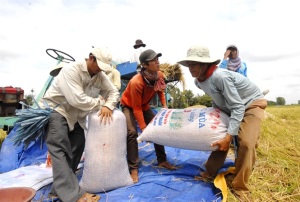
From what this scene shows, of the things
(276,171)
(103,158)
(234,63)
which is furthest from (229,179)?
(234,63)

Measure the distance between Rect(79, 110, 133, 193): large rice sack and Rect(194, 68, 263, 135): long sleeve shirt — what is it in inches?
40.1

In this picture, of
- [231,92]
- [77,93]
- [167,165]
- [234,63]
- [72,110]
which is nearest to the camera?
[231,92]

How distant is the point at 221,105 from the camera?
2.47 metres

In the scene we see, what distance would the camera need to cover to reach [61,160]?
234 centimetres

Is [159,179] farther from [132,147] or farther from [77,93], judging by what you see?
[77,93]

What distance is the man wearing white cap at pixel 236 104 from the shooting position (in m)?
2.21

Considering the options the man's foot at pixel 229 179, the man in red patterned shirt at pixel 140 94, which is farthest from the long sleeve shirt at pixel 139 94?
the man's foot at pixel 229 179

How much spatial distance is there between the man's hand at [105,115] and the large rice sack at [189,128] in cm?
48

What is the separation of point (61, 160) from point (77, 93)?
2.14 ft

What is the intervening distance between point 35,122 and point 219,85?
1853 millimetres

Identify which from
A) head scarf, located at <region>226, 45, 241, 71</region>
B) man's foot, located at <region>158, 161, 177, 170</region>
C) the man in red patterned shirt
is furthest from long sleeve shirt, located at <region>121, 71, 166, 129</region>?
head scarf, located at <region>226, 45, 241, 71</region>

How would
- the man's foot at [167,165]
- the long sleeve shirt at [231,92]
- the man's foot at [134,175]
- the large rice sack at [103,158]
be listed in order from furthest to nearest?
1. the man's foot at [167,165]
2. the man's foot at [134,175]
3. the large rice sack at [103,158]
4. the long sleeve shirt at [231,92]

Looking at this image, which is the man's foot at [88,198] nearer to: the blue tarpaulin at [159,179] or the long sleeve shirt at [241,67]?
the blue tarpaulin at [159,179]

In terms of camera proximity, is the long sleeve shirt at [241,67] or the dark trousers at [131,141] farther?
the long sleeve shirt at [241,67]
